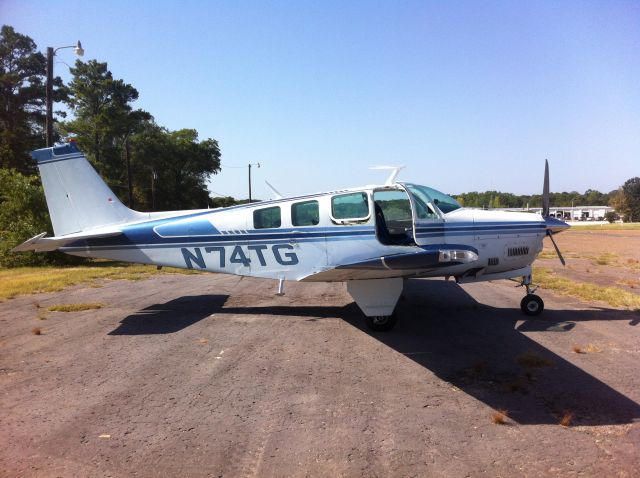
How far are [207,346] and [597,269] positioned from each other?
14.3m

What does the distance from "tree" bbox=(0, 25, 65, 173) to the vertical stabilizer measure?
29.7 m

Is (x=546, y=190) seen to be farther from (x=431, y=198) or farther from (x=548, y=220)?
(x=431, y=198)

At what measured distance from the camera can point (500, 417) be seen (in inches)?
153

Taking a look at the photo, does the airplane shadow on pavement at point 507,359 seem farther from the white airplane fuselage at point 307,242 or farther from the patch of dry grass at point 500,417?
the white airplane fuselage at point 307,242

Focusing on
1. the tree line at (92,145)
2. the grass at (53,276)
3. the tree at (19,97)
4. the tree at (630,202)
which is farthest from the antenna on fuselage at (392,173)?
the tree at (630,202)

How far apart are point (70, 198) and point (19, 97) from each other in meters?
33.9

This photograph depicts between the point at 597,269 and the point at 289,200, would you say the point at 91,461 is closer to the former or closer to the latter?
the point at 289,200

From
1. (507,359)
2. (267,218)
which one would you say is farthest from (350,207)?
(507,359)

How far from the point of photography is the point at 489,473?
123 inches

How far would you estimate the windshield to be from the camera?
7238mm

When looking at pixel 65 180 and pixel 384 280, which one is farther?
pixel 65 180

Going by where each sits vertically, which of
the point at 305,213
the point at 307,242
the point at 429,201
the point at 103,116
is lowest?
the point at 307,242

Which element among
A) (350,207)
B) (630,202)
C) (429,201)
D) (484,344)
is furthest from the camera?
(630,202)

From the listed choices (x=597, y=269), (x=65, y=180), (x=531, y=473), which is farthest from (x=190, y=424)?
(x=597, y=269)
